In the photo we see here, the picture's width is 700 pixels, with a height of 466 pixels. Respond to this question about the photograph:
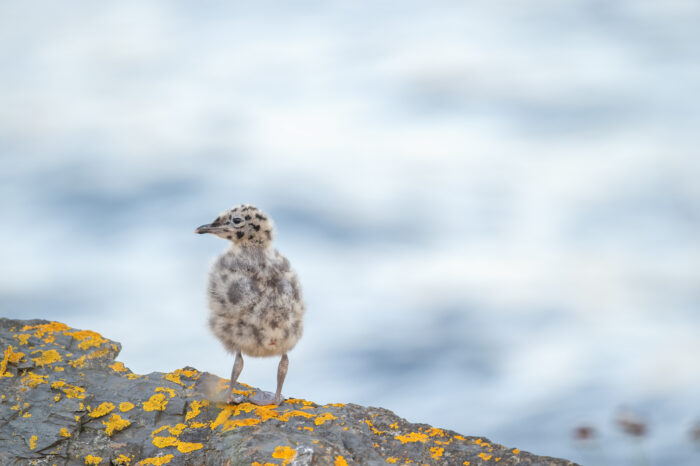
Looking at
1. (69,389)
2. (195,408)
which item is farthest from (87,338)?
Answer: (195,408)

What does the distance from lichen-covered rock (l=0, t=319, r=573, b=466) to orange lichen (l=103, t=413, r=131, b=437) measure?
0.01 m

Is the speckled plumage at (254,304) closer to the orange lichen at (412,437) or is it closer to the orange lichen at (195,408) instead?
the orange lichen at (195,408)

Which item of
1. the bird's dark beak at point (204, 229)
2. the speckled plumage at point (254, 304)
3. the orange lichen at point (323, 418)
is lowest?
the orange lichen at point (323, 418)

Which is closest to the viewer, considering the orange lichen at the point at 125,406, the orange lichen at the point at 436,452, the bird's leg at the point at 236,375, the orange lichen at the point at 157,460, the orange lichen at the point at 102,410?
the orange lichen at the point at 157,460

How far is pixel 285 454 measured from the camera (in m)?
6.55

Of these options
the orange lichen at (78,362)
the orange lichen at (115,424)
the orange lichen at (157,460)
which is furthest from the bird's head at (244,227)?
the orange lichen at (157,460)

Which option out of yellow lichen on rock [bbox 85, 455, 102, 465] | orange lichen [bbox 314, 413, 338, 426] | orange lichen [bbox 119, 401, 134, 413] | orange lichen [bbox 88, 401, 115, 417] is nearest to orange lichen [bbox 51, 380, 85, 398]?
orange lichen [bbox 88, 401, 115, 417]

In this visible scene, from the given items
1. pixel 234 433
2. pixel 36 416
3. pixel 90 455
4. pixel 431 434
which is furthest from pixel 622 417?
pixel 36 416

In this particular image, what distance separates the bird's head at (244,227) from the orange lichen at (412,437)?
2766mm

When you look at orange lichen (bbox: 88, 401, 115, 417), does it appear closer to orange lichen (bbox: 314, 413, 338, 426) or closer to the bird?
the bird

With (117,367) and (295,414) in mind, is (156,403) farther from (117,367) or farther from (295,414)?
(295,414)

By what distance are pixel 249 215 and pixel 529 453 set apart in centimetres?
409

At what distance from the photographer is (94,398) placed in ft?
26.4

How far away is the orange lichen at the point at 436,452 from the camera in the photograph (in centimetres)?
728
